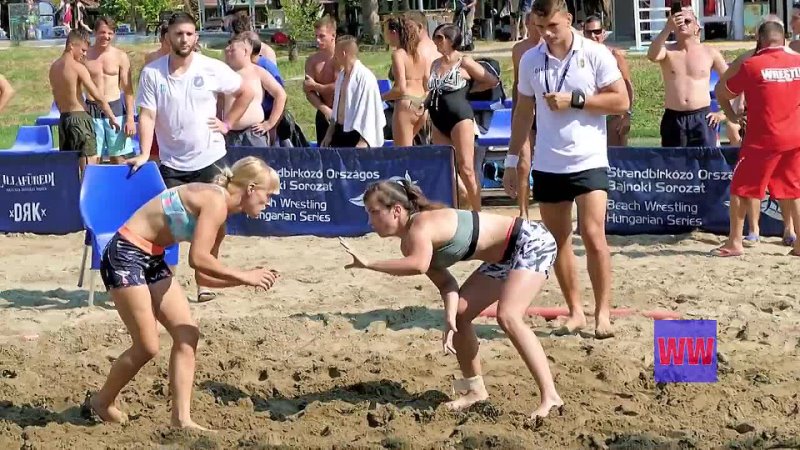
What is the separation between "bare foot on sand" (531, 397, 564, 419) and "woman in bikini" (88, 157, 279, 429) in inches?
56.1

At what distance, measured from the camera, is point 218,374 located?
6.70 meters

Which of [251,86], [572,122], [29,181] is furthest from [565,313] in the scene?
[29,181]

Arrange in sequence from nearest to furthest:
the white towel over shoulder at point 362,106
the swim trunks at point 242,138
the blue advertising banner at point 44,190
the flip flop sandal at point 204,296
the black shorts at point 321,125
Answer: the flip flop sandal at point 204,296, the swim trunks at point 242,138, the white towel over shoulder at point 362,106, the blue advertising banner at point 44,190, the black shorts at point 321,125

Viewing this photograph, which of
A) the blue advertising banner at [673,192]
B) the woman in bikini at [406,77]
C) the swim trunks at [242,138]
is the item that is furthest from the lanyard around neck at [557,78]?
the swim trunks at [242,138]

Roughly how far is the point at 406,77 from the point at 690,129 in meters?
2.65

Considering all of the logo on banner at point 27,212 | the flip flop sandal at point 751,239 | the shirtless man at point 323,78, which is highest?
the shirtless man at point 323,78

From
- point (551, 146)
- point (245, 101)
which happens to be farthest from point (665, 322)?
point (245, 101)

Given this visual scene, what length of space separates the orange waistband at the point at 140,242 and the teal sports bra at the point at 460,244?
1.31 m

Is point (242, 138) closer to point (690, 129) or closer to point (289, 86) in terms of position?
point (690, 129)

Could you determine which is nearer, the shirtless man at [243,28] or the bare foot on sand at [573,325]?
the bare foot on sand at [573,325]

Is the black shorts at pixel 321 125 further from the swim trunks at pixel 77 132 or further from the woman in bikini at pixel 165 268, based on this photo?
the woman in bikini at pixel 165 268

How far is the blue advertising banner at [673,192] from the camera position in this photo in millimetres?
10305

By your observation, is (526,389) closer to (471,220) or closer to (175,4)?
(471,220)

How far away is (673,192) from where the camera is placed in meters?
10.4
